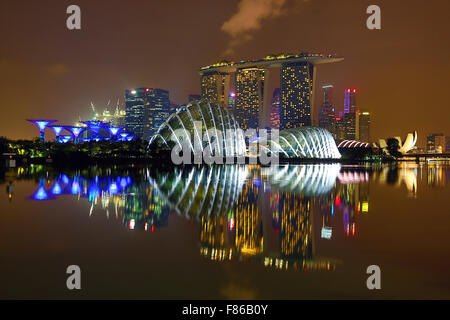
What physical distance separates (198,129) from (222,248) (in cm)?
7196

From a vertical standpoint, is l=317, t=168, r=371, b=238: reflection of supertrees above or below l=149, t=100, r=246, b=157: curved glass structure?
below

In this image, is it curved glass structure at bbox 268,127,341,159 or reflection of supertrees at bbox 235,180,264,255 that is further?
curved glass structure at bbox 268,127,341,159

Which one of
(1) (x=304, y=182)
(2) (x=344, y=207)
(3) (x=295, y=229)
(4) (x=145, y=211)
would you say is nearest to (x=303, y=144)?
(1) (x=304, y=182)

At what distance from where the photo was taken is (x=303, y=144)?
10244cm

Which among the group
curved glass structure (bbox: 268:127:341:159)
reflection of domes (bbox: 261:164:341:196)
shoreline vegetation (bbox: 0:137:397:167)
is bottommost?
reflection of domes (bbox: 261:164:341:196)

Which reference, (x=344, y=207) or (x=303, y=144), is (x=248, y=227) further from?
(x=303, y=144)

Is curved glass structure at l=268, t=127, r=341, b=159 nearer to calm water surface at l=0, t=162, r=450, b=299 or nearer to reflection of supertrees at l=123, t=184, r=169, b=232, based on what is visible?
reflection of supertrees at l=123, t=184, r=169, b=232

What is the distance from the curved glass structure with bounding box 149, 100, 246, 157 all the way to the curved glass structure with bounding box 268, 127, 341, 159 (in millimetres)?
19187

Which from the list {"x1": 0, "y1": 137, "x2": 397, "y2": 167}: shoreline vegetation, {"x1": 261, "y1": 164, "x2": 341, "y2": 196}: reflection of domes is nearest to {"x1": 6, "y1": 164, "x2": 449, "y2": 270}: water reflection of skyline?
{"x1": 261, "y1": 164, "x2": 341, "y2": 196}: reflection of domes

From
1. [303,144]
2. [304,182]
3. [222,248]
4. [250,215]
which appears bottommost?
[222,248]

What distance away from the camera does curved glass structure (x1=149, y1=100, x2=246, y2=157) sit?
272 feet

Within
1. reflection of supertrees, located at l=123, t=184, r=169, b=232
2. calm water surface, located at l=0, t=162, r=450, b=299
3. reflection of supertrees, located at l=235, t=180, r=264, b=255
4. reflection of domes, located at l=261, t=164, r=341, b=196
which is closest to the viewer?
calm water surface, located at l=0, t=162, r=450, b=299

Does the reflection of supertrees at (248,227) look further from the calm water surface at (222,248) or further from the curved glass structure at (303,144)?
the curved glass structure at (303,144)
